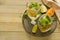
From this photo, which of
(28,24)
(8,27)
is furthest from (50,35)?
(8,27)

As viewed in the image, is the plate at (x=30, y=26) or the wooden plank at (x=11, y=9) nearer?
the plate at (x=30, y=26)

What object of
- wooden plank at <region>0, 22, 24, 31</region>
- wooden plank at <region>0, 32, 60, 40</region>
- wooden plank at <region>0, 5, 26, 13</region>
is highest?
wooden plank at <region>0, 5, 26, 13</region>

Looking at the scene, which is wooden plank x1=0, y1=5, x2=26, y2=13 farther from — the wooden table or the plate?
the plate

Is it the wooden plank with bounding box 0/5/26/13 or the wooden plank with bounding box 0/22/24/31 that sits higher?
the wooden plank with bounding box 0/5/26/13

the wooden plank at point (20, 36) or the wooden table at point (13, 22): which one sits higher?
the wooden table at point (13, 22)

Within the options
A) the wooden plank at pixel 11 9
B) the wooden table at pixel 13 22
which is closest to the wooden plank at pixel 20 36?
the wooden table at pixel 13 22

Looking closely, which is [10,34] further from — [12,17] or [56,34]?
[56,34]

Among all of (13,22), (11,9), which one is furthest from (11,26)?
(11,9)

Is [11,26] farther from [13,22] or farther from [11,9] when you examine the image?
[11,9]

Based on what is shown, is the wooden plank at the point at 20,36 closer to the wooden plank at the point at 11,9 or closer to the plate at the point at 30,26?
the plate at the point at 30,26

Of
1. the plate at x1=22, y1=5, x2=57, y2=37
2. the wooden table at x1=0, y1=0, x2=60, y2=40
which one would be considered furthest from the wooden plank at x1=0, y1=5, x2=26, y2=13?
the plate at x1=22, y1=5, x2=57, y2=37
